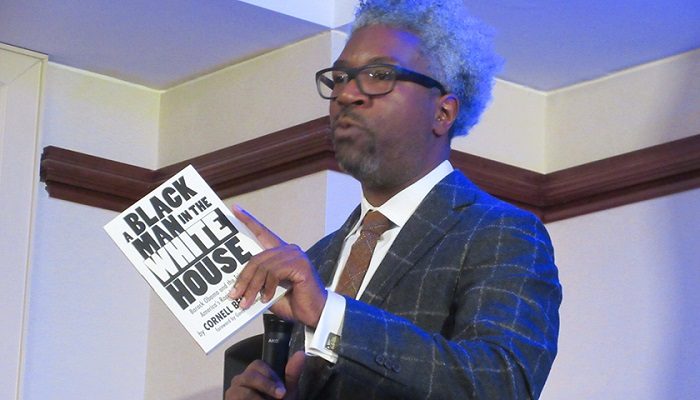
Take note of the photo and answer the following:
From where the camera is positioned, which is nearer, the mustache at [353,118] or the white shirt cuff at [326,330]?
the white shirt cuff at [326,330]

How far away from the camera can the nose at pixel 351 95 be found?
223 centimetres

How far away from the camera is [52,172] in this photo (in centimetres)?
386

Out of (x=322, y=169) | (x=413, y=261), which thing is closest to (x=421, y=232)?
(x=413, y=261)

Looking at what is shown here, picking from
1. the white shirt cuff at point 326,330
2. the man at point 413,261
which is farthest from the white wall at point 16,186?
the white shirt cuff at point 326,330

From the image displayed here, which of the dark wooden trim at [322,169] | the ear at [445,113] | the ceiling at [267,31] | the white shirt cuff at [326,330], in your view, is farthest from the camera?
the dark wooden trim at [322,169]

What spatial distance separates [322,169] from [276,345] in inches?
59.0

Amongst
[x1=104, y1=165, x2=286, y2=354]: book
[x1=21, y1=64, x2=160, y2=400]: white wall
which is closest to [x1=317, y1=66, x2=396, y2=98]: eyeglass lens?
[x1=104, y1=165, x2=286, y2=354]: book

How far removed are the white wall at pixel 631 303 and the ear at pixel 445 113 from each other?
1510 millimetres

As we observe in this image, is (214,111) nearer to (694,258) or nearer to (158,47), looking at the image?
(158,47)

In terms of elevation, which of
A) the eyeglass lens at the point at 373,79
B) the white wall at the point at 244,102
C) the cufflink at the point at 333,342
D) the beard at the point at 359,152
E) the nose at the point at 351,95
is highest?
the white wall at the point at 244,102

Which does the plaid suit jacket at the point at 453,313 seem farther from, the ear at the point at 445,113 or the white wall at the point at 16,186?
the white wall at the point at 16,186

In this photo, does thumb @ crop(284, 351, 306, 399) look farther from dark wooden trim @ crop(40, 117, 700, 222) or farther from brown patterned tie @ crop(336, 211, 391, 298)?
dark wooden trim @ crop(40, 117, 700, 222)

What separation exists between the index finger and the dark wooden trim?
1.61m

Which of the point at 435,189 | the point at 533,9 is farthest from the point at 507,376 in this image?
the point at 533,9
